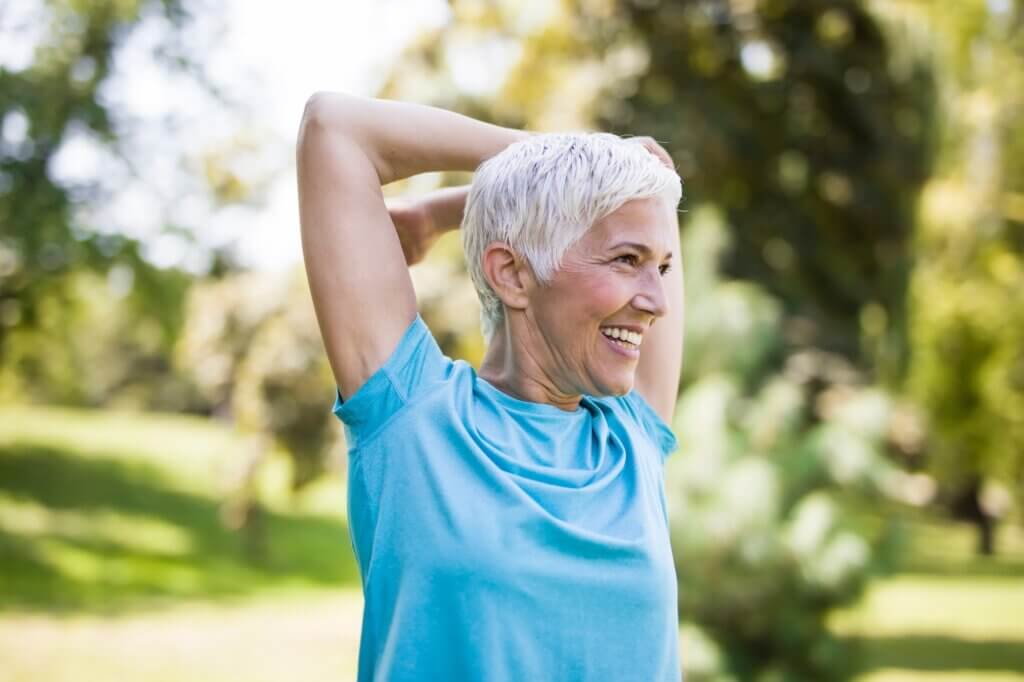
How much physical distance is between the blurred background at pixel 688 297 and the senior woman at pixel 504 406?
13.2 ft

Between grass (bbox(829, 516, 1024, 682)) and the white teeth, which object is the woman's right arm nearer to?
the white teeth

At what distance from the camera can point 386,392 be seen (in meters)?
1.25

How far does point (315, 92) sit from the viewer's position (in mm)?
1378

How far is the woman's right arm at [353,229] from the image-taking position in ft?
4.19

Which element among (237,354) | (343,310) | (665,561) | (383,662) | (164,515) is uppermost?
(237,354)

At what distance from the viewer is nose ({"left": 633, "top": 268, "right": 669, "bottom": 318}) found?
1.33m

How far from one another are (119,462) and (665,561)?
1413 centimetres

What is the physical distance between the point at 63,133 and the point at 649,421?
30.2ft

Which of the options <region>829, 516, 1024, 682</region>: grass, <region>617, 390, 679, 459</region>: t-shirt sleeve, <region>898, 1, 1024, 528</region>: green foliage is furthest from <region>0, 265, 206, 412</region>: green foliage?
<region>617, 390, 679, 459</region>: t-shirt sleeve

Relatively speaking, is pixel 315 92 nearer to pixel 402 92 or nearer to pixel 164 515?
pixel 402 92

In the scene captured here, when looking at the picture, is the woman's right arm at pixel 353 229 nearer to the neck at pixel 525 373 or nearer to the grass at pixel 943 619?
the neck at pixel 525 373

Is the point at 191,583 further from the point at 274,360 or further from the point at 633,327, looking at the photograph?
the point at 633,327

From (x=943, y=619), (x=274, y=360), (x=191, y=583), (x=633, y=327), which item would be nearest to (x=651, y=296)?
(x=633, y=327)

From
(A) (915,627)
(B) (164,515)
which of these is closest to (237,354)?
(B) (164,515)
